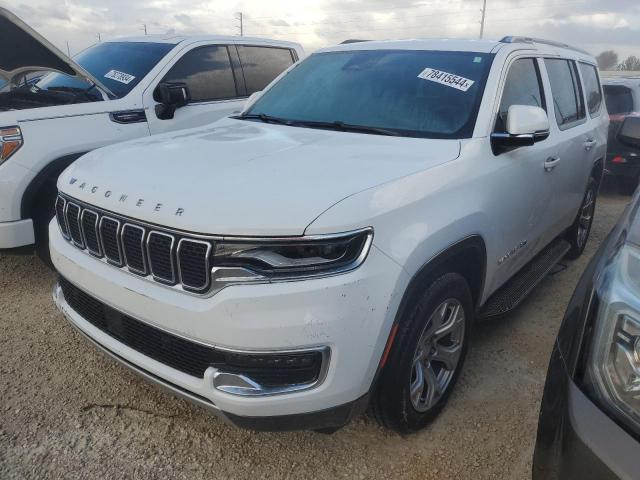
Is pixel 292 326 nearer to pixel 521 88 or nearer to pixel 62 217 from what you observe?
pixel 62 217

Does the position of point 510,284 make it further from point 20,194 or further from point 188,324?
point 20,194

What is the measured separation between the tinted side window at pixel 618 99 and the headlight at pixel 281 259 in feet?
24.1

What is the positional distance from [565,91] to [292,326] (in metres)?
3.36

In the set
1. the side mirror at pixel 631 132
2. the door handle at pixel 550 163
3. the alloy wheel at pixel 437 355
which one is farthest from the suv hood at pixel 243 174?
the side mirror at pixel 631 132

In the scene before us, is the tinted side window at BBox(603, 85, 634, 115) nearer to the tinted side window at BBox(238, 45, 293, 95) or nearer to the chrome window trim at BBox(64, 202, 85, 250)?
the tinted side window at BBox(238, 45, 293, 95)

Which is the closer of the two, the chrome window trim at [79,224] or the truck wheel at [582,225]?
the chrome window trim at [79,224]

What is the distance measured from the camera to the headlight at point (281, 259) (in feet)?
6.48

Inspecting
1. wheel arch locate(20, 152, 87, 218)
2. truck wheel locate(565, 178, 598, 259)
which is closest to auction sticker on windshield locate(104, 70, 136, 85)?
wheel arch locate(20, 152, 87, 218)

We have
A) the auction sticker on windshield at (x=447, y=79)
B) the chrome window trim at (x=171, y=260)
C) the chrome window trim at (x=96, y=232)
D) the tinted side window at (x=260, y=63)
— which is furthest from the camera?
the tinted side window at (x=260, y=63)

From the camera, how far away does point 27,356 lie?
3.27 m

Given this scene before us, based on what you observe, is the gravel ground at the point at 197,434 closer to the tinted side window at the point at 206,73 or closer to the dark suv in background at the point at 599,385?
the dark suv in background at the point at 599,385

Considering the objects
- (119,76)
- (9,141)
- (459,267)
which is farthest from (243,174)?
(119,76)

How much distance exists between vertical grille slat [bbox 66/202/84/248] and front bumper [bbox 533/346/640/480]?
2.07 metres

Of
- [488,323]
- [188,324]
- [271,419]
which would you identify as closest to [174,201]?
[188,324]
